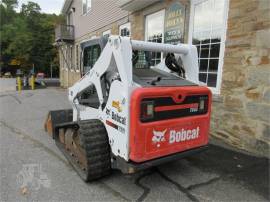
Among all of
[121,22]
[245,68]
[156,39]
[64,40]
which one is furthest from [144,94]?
[64,40]

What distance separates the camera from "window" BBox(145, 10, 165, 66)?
720 centimetres

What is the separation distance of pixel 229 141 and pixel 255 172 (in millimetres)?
1294

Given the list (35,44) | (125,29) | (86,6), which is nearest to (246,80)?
(125,29)

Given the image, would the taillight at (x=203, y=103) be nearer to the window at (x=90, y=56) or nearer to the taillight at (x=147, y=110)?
the taillight at (x=147, y=110)

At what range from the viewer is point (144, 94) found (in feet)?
8.72

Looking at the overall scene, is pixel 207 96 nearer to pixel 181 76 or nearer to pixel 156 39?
pixel 181 76

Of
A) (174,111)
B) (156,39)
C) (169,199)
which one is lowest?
(169,199)

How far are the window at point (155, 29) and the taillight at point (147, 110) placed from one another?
4.83 meters

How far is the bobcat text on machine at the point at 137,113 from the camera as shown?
275 centimetres

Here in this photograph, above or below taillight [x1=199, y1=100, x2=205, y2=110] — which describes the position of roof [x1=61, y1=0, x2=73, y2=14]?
above

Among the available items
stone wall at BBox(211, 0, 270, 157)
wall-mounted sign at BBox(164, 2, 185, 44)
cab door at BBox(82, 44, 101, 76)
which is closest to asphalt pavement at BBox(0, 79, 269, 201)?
stone wall at BBox(211, 0, 270, 157)

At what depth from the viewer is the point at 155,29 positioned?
24.8 ft

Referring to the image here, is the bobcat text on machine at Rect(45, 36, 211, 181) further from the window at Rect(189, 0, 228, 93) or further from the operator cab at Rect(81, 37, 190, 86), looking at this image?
the window at Rect(189, 0, 228, 93)

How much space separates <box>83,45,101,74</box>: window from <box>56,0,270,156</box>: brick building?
25cm
